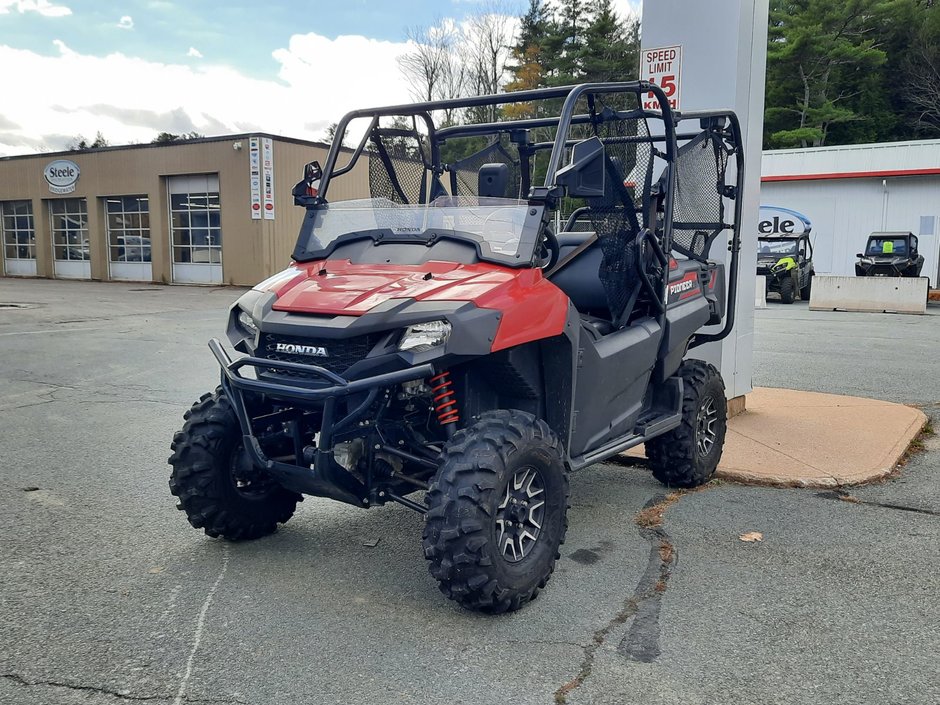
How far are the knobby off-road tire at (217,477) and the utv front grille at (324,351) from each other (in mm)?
688

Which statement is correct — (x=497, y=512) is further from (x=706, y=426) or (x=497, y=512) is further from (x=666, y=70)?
(x=666, y=70)

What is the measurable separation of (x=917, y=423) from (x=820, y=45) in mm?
44507

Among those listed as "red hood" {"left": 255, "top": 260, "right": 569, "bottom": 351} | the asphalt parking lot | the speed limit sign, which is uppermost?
the speed limit sign

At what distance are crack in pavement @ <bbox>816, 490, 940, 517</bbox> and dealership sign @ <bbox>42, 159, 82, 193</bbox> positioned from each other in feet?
112

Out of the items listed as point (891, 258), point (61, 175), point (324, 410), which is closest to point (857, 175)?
point (891, 258)

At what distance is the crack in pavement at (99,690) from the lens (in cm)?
290

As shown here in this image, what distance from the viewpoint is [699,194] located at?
570 cm

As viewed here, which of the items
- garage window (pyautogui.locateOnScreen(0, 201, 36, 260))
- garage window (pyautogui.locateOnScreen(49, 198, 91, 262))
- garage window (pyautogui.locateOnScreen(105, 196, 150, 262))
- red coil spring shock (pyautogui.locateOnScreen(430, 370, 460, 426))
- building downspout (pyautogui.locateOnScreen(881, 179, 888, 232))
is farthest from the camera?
garage window (pyautogui.locateOnScreen(0, 201, 36, 260))

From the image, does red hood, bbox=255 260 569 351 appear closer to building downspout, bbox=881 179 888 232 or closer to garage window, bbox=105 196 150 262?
building downspout, bbox=881 179 888 232

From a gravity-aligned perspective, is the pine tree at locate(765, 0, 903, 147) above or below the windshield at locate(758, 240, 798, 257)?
above

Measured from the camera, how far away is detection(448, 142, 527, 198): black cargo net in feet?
18.8

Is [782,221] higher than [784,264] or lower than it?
higher

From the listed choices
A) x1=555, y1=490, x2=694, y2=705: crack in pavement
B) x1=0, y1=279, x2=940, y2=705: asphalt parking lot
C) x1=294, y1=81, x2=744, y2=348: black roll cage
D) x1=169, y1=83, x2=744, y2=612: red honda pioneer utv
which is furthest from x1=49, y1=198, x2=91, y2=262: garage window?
x1=555, y1=490, x2=694, y2=705: crack in pavement

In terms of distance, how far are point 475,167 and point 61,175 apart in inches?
1315
